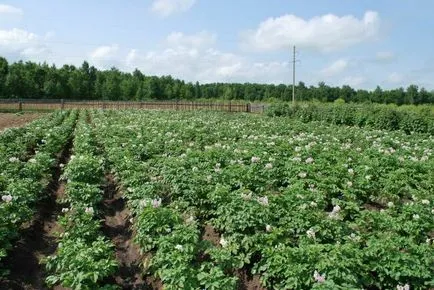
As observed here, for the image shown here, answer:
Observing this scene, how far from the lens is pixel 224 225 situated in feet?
21.5

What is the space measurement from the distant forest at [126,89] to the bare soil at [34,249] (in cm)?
6545

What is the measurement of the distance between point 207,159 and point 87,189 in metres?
3.16

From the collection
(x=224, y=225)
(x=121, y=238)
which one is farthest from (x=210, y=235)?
(x=121, y=238)

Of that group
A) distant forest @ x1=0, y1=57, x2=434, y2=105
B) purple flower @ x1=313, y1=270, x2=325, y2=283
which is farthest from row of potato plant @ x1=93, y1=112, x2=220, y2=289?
distant forest @ x1=0, y1=57, x2=434, y2=105

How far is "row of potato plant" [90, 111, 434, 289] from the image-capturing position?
5.04 metres

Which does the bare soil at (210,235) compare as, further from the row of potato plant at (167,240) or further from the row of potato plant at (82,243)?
the row of potato plant at (82,243)

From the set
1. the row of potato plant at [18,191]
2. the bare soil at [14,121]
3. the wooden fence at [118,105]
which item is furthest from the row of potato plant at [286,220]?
the wooden fence at [118,105]

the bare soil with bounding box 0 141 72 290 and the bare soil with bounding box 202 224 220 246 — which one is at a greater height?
the bare soil with bounding box 202 224 220 246

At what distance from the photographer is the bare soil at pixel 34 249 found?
6.32 meters

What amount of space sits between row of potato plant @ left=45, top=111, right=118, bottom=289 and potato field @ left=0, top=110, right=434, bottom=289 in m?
0.02

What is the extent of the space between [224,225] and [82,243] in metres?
1.99

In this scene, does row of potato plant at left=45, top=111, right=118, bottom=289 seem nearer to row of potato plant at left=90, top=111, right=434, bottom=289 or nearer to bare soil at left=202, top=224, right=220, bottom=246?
row of potato plant at left=90, top=111, right=434, bottom=289

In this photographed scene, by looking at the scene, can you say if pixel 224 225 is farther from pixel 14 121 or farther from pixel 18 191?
pixel 14 121

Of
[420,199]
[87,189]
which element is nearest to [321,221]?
[420,199]
